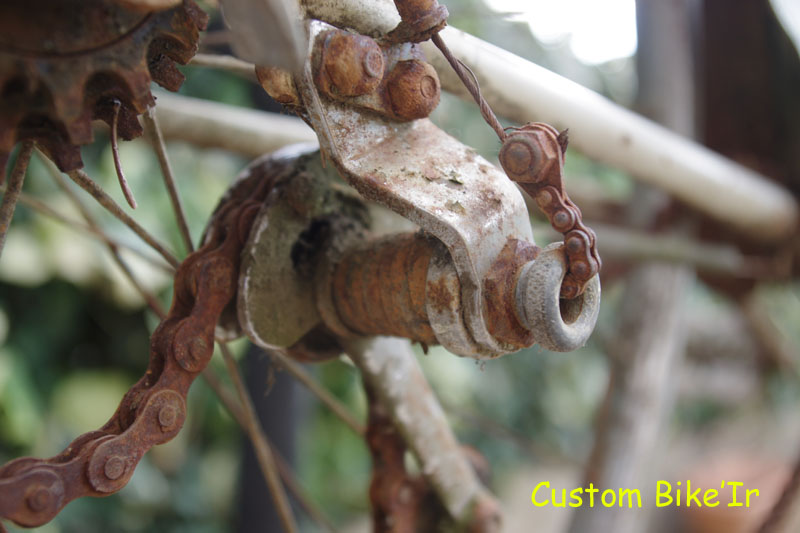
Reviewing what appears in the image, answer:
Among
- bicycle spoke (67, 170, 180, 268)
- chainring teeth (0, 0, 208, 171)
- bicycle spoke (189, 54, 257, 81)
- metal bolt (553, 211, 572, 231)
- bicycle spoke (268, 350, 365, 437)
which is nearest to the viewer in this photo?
chainring teeth (0, 0, 208, 171)

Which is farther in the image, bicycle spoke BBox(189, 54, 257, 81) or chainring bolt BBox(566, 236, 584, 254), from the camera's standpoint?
bicycle spoke BBox(189, 54, 257, 81)

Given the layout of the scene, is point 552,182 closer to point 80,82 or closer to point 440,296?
point 440,296

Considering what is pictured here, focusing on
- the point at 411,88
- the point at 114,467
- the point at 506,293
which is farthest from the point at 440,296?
the point at 114,467

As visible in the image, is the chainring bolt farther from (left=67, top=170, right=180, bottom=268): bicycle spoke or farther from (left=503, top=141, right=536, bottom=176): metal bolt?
(left=67, top=170, right=180, bottom=268): bicycle spoke

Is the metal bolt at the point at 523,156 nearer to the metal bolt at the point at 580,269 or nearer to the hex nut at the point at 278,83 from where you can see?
the metal bolt at the point at 580,269

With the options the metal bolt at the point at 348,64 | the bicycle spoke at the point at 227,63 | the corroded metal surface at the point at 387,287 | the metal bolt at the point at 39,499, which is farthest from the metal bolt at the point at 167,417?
the bicycle spoke at the point at 227,63

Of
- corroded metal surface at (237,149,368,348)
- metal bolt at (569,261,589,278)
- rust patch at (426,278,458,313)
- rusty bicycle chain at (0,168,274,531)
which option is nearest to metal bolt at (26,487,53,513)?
rusty bicycle chain at (0,168,274,531)

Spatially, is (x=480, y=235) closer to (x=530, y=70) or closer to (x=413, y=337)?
(x=413, y=337)
